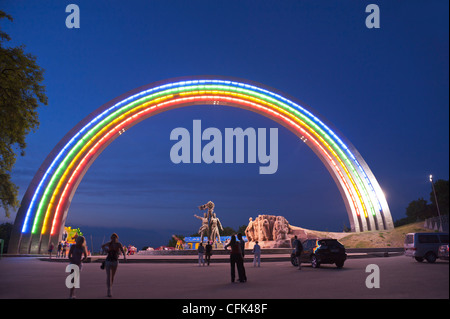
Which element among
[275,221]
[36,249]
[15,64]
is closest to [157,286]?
[15,64]

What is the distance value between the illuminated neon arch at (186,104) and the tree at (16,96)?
2526 cm

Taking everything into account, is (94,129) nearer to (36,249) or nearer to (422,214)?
(36,249)

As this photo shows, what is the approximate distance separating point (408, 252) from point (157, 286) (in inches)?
594

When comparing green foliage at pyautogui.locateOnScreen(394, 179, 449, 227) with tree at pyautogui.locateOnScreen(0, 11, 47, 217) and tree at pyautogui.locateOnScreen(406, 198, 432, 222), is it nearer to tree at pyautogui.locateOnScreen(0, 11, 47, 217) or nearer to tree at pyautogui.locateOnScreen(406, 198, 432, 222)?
tree at pyautogui.locateOnScreen(406, 198, 432, 222)

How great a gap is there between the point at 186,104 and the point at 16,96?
34.9 m

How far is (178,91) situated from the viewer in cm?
4809

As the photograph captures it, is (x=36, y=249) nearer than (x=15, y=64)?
No

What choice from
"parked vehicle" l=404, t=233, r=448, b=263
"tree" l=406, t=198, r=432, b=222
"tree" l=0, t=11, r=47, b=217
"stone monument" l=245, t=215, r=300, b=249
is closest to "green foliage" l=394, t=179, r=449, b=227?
"tree" l=406, t=198, r=432, b=222

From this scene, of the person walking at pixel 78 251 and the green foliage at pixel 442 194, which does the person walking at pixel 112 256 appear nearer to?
the person walking at pixel 78 251

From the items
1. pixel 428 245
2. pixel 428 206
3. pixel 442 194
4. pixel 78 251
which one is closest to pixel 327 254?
pixel 428 245

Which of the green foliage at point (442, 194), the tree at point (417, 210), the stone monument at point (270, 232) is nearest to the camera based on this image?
the stone monument at point (270, 232)

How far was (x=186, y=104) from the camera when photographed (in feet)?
164

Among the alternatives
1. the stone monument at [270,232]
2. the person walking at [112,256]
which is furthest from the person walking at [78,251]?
the stone monument at [270,232]

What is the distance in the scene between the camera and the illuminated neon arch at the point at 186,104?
42.5 meters
